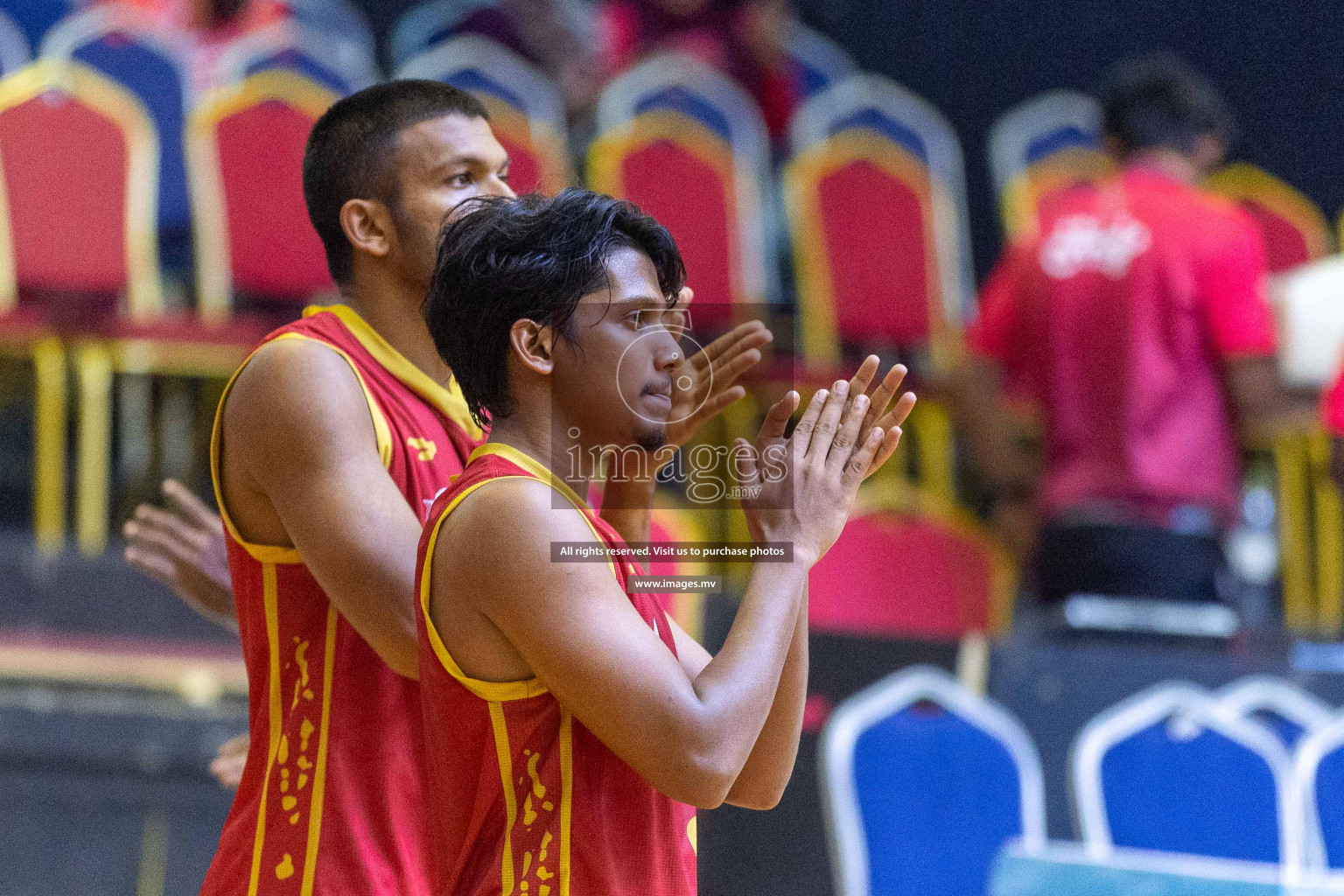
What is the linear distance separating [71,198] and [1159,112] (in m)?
3.16

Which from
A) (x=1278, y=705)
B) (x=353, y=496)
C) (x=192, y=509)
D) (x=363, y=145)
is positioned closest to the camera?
(x=353, y=496)

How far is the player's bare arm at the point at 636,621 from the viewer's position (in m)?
1.25

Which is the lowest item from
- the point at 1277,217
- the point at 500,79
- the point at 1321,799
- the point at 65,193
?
the point at 1321,799

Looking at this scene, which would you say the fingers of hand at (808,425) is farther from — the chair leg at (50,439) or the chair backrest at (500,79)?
the chair backrest at (500,79)

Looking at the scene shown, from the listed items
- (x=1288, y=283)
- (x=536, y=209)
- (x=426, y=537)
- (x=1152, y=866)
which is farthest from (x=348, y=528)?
(x=1288, y=283)

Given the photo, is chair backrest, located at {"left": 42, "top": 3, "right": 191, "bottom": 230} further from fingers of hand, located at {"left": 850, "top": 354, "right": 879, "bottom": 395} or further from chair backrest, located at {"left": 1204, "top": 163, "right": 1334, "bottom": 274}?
fingers of hand, located at {"left": 850, "top": 354, "right": 879, "bottom": 395}

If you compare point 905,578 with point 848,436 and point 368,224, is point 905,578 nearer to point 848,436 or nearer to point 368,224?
point 368,224

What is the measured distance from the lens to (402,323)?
1.76 m

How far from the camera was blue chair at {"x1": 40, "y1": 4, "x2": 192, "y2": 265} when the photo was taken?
16.1ft

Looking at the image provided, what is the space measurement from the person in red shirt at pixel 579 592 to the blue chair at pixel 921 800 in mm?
1668

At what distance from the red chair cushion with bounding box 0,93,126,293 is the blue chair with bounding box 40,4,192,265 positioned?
0.25m

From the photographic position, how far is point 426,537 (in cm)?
136

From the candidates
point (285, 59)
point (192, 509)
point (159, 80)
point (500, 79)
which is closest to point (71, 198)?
point (159, 80)

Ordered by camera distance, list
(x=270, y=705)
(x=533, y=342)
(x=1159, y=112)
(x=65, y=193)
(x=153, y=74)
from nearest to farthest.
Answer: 1. (x=533, y=342)
2. (x=270, y=705)
3. (x=1159, y=112)
4. (x=65, y=193)
5. (x=153, y=74)
